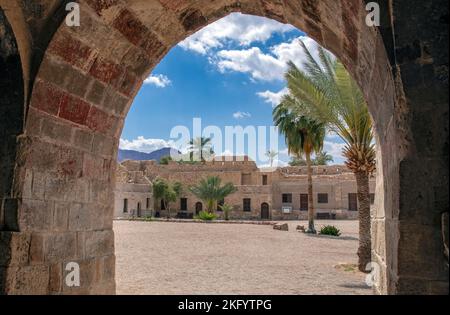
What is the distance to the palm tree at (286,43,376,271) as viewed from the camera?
1058 centimetres

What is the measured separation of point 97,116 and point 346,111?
8.77m

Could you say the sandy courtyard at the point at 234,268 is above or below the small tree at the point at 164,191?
below

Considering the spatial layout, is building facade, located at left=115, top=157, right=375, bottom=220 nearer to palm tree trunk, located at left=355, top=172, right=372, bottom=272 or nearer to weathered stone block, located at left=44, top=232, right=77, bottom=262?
palm tree trunk, located at left=355, top=172, right=372, bottom=272

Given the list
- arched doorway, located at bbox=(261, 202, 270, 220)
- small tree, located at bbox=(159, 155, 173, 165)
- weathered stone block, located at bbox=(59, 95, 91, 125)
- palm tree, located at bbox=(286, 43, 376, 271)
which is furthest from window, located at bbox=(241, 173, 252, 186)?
weathered stone block, located at bbox=(59, 95, 91, 125)

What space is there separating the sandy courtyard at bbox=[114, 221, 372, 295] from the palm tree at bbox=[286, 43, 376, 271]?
67.8 inches

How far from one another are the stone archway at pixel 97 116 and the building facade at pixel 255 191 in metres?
33.2

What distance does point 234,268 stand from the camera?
9547 mm

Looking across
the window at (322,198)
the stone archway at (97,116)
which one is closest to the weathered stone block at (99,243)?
the stone archway at (97,116)

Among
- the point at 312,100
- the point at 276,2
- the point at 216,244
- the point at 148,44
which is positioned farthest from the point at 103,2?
the point at 216,244

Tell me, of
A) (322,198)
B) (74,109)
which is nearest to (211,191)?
(322,198)

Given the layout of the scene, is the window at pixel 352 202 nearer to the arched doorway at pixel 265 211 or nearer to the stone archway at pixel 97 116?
the arched doorway at pixel 265 211

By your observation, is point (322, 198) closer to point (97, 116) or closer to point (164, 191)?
point (164, 191)

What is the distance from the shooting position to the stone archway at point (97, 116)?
2695mm
